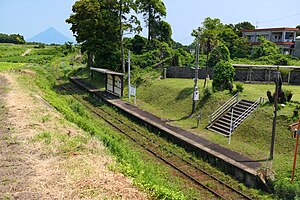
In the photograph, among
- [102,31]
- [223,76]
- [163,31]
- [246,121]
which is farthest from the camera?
[163,31]

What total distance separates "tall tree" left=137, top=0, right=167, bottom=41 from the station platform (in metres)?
20.5

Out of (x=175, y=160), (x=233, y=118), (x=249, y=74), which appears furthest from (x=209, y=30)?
(x=175, y=160)

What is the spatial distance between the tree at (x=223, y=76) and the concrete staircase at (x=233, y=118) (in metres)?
2.14

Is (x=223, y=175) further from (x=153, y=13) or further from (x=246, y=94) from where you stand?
(x=153, y=13)

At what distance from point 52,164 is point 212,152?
6.92m

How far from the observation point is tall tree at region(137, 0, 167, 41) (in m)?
36.7

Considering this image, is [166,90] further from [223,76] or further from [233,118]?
[233,118]

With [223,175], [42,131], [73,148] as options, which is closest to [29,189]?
[73,148]

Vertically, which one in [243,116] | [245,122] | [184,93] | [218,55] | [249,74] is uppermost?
[218,55]

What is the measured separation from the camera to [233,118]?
1582 cm

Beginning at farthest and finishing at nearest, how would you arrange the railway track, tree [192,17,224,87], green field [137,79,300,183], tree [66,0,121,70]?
tree [66,0,121,70] → tree [192,17,224,87] → green field [137,79,300,183] → the railway track

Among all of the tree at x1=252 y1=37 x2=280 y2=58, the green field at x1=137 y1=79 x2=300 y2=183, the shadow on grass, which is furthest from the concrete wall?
the tree at x1=252 y1=37 x2=280 y2=58

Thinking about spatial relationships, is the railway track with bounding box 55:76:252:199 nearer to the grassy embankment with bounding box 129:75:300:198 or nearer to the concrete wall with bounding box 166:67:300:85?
the grassy embankment with bounding box 129:75:300:198

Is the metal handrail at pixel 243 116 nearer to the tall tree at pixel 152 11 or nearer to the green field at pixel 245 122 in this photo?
the green field at pixel 245 122
